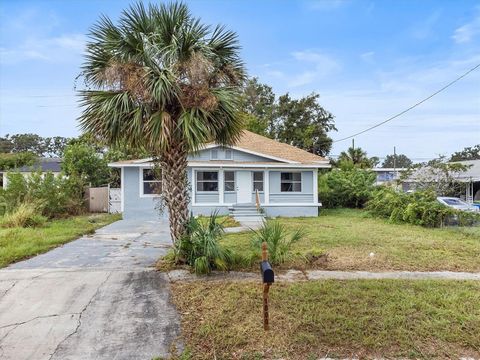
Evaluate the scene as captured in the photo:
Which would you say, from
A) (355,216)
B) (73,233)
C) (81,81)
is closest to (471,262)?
(81,81)

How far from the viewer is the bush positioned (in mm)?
12338

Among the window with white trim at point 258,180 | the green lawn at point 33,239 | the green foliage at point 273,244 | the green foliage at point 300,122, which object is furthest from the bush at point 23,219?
the green foliage at point 300,122

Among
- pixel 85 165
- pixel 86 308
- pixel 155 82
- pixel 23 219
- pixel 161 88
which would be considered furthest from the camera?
pixel 85 165

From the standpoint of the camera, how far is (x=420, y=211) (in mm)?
13812

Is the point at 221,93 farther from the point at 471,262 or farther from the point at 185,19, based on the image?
the point at 471,262

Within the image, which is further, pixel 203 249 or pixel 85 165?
pixel 85 165

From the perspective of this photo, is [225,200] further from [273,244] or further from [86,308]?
[86,308]

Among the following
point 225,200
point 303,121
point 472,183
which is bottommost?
point 225,200

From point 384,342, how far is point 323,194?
17.9m

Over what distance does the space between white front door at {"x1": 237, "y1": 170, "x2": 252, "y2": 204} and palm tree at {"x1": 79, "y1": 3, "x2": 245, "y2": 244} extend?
11.5 m

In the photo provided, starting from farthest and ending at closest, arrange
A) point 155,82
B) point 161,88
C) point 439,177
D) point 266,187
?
point 439,177 → point 266,187 → point 155,82 → point 161,88

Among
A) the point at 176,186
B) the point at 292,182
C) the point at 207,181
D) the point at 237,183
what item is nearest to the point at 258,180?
the point at 237,183

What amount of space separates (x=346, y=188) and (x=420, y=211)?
290 inches

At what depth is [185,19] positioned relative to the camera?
689 cm
